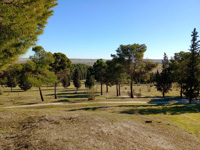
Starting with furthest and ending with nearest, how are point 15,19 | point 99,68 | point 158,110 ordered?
point 99,68, point 158,110, point 15,19

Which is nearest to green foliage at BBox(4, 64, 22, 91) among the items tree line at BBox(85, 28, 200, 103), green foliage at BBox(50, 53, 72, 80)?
green foliage at BBox(50, 53, 72, 80)

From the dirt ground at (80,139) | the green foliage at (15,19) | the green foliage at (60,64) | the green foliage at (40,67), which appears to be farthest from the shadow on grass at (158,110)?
the green foliage at (60,64)

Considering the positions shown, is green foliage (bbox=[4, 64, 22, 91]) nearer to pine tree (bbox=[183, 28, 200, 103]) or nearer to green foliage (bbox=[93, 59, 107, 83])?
green foliage (bbox=[93, 59, 107, 83])

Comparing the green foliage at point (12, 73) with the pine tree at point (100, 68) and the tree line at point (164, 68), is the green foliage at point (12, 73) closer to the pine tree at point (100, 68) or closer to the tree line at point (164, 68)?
the tree line at point (164, 68)

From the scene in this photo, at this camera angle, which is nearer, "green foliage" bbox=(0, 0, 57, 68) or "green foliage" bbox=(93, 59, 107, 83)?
"green foliage" bbox=(0, 0, 57, 68)

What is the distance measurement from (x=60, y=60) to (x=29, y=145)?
27982 millimetres

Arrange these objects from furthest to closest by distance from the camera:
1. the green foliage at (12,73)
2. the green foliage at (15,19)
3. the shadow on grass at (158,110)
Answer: the green foliage at (12,73) < the shadow on grass at (158,110) < the green foliage at (15,19)

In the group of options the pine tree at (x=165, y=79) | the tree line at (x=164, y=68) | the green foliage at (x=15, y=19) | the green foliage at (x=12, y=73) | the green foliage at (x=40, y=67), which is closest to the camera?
the green foliage at (x=15, y=19)

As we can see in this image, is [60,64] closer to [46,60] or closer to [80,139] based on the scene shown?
[46,60]

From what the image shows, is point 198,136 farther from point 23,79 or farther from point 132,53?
point 23,79

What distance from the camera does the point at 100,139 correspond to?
22.2ft

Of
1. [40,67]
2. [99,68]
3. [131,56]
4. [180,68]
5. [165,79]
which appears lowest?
[165,79]

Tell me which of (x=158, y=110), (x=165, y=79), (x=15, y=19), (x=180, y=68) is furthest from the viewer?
(x=165, y=79)

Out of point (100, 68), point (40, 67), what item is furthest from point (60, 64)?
point (100, 68)
